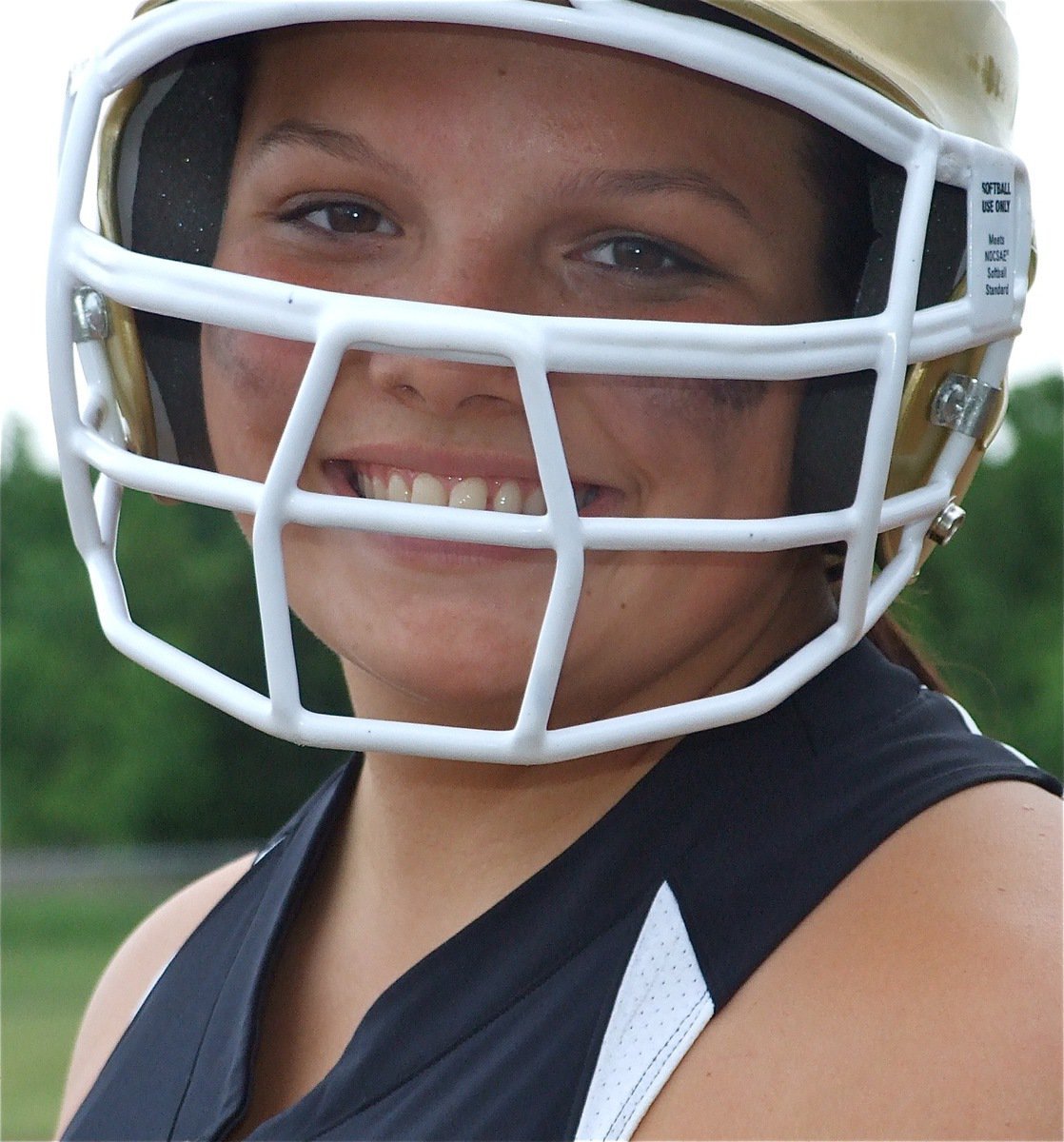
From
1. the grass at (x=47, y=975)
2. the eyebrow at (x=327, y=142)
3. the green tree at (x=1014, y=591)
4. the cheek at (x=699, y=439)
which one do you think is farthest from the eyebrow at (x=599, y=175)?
the green tree at (x=1014, y=591)

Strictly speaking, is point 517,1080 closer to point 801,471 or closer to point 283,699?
point 283,699

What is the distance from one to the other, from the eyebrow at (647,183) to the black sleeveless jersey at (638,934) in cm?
43

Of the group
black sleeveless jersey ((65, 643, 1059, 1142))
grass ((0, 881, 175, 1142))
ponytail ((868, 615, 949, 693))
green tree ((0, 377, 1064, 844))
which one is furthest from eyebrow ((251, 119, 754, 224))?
green tree ((0, 377, 1064, 844))

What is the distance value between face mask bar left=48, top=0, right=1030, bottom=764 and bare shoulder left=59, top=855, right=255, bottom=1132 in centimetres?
57

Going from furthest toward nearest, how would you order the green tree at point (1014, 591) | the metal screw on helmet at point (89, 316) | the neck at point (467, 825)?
1. the green tree at point (1014, 591)
2. the metal screw on helmet at point (89, 316)
3. the neck at point (467, 825)

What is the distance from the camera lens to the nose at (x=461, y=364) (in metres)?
1.20

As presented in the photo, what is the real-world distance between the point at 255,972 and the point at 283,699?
1.46 feet

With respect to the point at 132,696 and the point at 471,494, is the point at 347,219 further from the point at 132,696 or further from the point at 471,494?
the point at 132,696

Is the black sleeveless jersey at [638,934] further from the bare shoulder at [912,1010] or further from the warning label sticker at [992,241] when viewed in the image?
the warning label sticker at [992,241]

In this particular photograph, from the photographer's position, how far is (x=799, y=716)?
4.30ft

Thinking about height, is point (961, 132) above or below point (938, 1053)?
above

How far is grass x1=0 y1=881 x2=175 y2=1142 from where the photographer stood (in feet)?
24.1

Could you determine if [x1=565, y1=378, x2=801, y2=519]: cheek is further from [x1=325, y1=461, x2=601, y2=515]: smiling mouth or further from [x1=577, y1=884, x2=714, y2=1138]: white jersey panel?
[x1=577, y1=884, x2=714, y2=1138]: white jersey panel

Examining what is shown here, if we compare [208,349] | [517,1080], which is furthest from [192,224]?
[517,1080]
